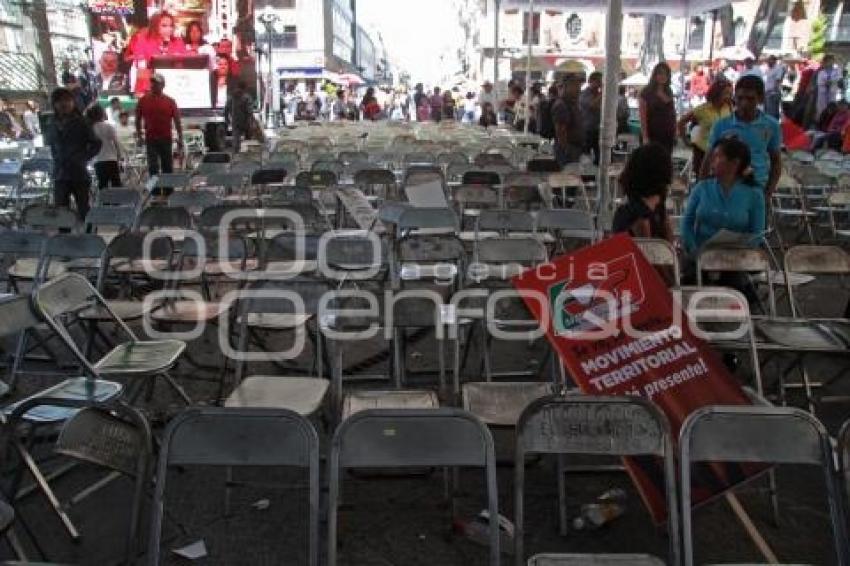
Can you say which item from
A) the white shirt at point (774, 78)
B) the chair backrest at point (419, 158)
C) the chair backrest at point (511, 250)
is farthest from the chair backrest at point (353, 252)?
the white shirt at point (774, 78)

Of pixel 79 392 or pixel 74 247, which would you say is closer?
pixel 79 392

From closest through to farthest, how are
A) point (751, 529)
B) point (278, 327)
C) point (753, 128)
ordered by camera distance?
point (751, 529)
point (278, 327)
point (753, 128)

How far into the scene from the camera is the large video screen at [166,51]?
60.5 ft

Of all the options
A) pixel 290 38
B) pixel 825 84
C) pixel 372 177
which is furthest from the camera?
pixel 290 38

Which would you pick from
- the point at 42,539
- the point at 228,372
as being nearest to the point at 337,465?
the point at 42,539

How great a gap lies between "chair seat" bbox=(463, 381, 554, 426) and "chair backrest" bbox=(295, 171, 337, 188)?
5001mm

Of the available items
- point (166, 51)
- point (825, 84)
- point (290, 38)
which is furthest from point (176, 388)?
point (290, 38)

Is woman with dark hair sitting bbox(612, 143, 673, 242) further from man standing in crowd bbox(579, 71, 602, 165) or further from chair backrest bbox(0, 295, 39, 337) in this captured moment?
man standing in crowd bbox(579, 71, 602, 165)

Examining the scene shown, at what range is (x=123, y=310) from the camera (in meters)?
4.75

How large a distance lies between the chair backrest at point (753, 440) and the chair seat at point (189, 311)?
10.1 ft

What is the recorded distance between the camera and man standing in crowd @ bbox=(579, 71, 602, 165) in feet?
38.4

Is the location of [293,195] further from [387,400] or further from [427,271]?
[387,400]

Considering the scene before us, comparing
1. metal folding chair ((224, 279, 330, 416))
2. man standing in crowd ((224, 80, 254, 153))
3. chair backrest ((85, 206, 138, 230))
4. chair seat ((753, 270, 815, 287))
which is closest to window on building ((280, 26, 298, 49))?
man standing in crowd ((224, 80, 254, 153))

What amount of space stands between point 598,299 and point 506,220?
3145mm
